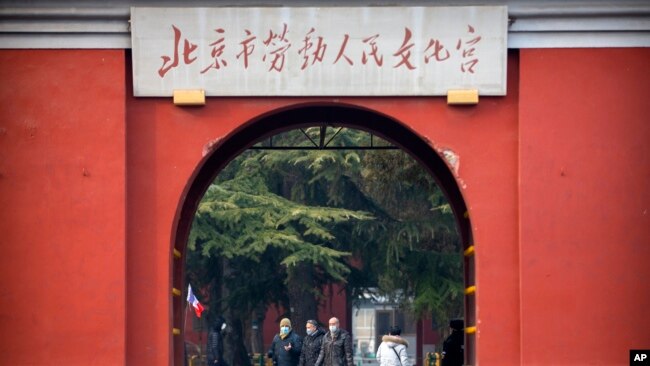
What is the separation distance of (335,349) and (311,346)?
0.61 meters

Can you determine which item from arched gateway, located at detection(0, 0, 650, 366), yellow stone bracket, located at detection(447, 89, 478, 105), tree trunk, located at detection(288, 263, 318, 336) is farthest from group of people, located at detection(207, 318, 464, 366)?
tree trunk, located at detection(288, 263, 318, 336)

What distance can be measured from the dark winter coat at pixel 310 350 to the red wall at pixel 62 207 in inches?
183

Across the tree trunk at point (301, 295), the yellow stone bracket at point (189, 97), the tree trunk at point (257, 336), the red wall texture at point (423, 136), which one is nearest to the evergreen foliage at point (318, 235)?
the tree trunk at point (301, 295)

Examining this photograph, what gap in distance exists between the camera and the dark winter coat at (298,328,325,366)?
19.7 meters

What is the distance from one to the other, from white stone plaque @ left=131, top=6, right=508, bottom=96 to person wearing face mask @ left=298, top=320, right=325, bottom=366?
493cm

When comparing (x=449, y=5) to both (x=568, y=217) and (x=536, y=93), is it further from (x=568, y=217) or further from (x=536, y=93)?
(x=568, y=217)

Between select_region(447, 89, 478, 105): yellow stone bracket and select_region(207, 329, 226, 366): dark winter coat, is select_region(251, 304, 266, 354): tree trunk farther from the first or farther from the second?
select_region(447, 89, 478, 105): yellow stone bracket

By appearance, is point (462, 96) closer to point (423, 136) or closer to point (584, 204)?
point (423, 136)

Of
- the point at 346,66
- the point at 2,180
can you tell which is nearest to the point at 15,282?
the point at 2,180

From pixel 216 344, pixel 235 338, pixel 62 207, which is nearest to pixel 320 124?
pixel 62 207

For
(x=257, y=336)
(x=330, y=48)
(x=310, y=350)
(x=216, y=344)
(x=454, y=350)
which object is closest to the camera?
(x=330, y=48)

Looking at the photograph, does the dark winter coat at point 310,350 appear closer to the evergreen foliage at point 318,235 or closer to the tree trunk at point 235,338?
the evergreen foliage at point 318,235

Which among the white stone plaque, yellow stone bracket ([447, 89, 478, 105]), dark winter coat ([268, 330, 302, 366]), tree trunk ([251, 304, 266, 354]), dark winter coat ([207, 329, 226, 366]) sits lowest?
tree trunk ([251, 304, 266, 354])

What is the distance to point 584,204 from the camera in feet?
51.3
